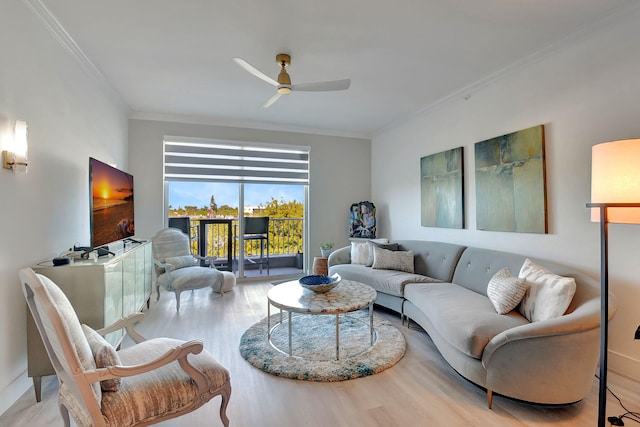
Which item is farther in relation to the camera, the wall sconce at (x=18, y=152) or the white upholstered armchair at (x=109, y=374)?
the wall sconce at (x=18, y=152)

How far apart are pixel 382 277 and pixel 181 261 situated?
→ 9.10ft

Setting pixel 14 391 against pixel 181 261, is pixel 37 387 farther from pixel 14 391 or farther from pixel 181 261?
pixel 181 261

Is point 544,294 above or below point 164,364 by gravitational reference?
above

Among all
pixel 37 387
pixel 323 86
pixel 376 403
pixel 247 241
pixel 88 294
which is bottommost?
pixel 376 403

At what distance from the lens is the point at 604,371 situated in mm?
1564

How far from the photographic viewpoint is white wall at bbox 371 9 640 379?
88.4 inches

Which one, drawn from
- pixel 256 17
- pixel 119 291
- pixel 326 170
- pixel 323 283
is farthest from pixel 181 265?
pixel 256 17

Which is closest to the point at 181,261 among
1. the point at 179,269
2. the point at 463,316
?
the point at 179,269

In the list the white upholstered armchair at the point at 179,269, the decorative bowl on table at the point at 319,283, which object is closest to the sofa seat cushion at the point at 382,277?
the decorative bowl on table at the point at 319,283

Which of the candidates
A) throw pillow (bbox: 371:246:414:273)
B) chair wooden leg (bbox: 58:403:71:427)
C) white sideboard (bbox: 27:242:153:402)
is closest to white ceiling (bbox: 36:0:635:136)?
white sideboard (bbox: 27:242:153:402)

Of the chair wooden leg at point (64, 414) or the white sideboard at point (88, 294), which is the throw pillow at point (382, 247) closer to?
the white sideboard at point (88, 294)

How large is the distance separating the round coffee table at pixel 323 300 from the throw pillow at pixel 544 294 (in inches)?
46.6

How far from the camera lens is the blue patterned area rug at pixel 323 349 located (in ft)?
7.58

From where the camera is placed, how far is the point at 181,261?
421cm
